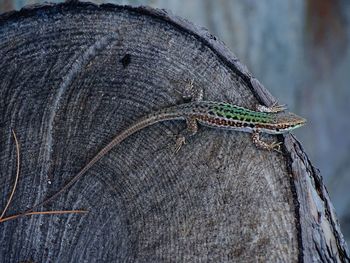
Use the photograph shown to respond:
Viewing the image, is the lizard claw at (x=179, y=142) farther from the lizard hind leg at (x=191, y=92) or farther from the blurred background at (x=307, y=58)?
the blurred background at (x=307, y=58)

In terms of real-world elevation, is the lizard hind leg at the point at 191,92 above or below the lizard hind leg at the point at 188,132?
above

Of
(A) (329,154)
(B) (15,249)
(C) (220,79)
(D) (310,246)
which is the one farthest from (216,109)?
(A) (329,154)

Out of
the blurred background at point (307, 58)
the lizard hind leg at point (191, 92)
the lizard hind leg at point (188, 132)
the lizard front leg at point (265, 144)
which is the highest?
the blurred background at point (307, 58)

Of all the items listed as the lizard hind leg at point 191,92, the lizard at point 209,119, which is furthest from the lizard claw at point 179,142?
the lizard hind leg at point 191,92

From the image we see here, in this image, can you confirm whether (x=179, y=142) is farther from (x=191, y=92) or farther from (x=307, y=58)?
(x=307, y=58)

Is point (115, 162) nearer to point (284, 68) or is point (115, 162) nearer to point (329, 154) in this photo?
point (284, 68)

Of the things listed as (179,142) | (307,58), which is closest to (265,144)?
(179,142)
